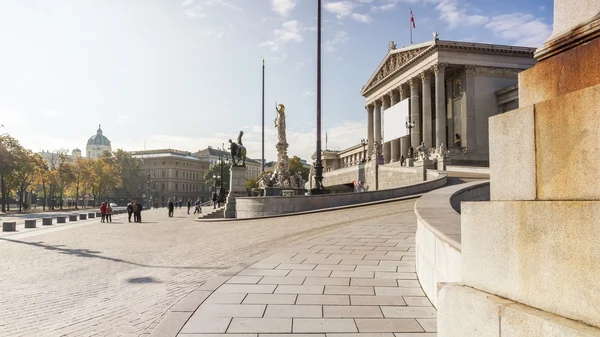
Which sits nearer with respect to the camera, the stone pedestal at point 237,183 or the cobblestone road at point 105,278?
the cobblestone road at point 105,278

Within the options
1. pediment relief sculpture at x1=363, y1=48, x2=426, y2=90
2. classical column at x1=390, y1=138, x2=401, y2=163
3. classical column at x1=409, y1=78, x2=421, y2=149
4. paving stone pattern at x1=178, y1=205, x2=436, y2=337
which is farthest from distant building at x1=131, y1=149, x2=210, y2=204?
paving stone pattern at x1=178, y1=205, x2=436, y2=337

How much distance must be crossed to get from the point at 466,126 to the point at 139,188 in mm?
102057

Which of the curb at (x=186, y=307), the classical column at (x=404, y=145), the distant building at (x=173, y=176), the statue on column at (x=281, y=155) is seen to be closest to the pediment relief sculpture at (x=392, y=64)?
the classical column at (x=404, y=145)

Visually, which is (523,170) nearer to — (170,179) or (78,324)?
(78,324)

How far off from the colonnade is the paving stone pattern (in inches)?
1535

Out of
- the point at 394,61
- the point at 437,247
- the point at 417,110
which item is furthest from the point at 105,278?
the point at 394,61

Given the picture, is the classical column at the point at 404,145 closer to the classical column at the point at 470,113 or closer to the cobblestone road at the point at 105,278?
the classical column at the point at 470,113

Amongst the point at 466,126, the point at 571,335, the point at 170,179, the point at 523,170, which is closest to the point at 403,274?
the point at 523,170

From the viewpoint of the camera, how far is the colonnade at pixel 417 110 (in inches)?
2044

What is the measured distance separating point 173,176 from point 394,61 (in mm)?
85752

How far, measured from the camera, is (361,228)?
13.7 m

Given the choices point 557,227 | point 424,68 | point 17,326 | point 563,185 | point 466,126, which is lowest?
point 17,326

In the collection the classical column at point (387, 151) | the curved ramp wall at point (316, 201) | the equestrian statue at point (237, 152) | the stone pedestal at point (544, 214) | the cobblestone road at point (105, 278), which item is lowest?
the cobblestone road at point (105, 278)

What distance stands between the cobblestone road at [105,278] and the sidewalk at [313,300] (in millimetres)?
652
